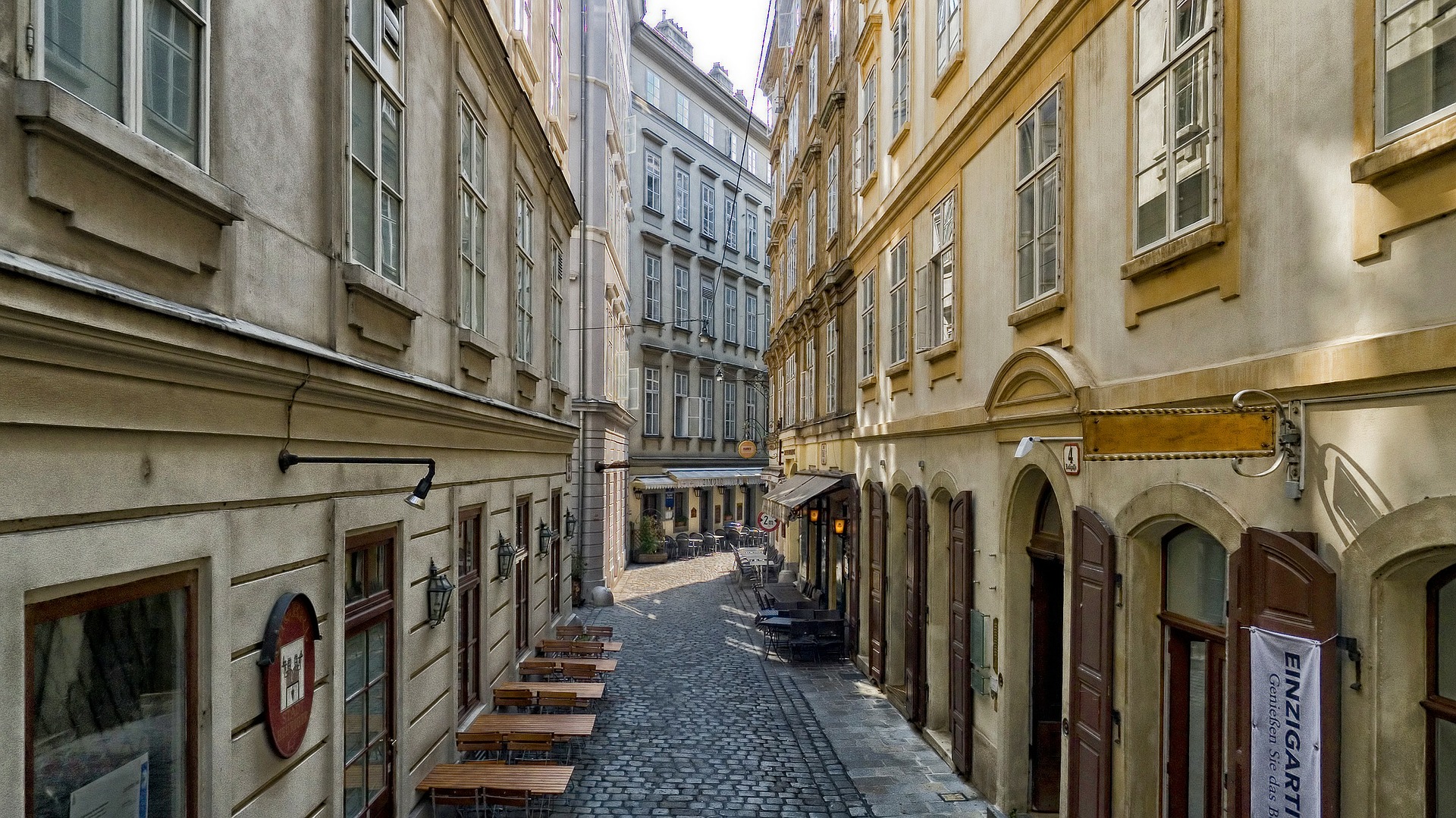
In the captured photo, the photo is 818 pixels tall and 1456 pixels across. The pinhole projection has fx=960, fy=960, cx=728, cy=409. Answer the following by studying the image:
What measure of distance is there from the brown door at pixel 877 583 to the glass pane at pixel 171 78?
38.4 feet

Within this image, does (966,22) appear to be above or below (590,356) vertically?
above

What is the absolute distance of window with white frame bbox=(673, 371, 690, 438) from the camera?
121 ft

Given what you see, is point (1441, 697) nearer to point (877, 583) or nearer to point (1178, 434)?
point (1178, 434)

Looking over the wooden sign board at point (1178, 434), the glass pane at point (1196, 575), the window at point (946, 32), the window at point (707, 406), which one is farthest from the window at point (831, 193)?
the window at point (707, 406)

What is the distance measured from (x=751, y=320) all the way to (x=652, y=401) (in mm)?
10655

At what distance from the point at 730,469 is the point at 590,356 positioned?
17.4 m

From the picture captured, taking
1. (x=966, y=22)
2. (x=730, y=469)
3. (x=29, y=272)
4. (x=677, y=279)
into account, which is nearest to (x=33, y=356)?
(x=29, y=272)

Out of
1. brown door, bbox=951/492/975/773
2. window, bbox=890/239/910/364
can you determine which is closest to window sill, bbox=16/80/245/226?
brown door, bbox=951/492/975/773

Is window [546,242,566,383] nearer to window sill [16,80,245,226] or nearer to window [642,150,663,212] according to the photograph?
window sill [16,80,245,226]

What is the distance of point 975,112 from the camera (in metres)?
10.3

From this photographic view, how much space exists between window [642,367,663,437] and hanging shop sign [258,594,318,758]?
28718 millimetres

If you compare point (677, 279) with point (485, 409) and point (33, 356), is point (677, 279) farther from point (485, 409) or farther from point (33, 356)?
point (33, 356)

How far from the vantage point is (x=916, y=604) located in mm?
12875

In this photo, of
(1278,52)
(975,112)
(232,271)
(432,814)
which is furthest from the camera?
(975,112)
